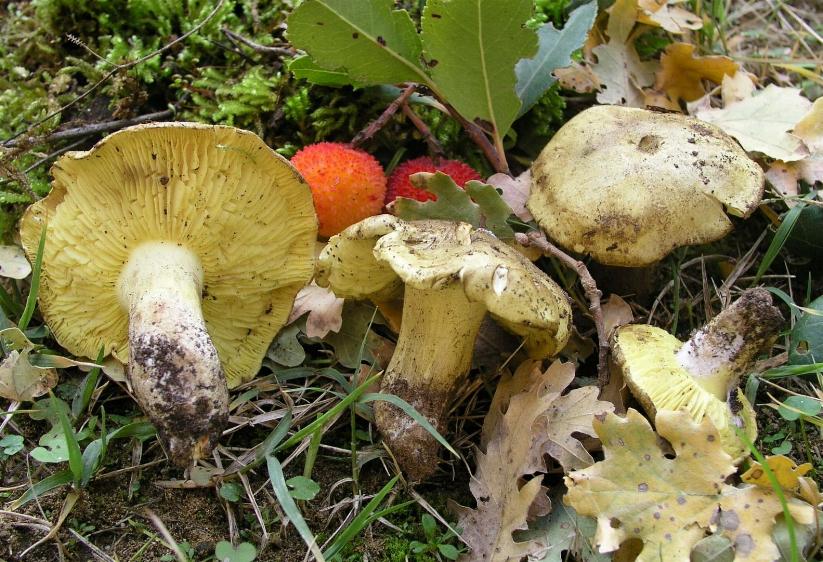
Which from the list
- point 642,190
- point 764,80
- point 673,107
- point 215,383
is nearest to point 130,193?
point 215,383

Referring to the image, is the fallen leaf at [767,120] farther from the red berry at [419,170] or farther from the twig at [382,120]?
the twig at [382,120]

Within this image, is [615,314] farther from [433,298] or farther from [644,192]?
[433,298]

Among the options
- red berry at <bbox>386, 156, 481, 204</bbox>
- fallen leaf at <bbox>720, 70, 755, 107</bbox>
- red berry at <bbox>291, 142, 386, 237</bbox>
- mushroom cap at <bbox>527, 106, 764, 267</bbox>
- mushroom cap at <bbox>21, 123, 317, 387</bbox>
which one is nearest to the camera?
mushroom cap at <bbox>21, 123, 317, 387</bbox>

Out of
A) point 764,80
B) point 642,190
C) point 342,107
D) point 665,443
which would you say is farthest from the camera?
point 764,80

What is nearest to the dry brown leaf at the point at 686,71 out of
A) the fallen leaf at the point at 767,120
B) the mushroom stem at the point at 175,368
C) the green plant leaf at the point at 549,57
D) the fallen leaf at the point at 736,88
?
the fallen leaf at the point at 736,88

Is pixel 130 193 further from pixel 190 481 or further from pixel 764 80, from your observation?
pixel 764 80

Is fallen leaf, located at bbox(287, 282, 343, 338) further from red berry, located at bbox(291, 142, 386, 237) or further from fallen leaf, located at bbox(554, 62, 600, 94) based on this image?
fallen leaf, located at bbox(554, 62, 600, 94)

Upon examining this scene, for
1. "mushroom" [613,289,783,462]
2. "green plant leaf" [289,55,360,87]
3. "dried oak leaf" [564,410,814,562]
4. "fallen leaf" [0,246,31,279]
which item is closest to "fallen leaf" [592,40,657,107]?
"green plant leaf" [289,55,360,87]

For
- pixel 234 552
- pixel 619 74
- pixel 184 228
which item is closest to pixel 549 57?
pixel 619 74
